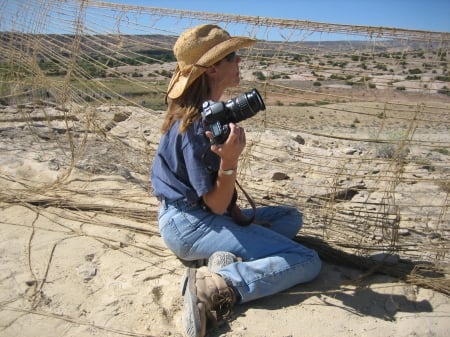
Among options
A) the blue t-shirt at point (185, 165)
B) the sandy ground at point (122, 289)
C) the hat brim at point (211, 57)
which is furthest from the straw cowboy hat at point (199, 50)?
the sandy ground at point (122, 289)

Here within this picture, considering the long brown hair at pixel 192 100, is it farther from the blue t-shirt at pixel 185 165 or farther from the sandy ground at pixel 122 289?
the sandy ground at pixel 122 289

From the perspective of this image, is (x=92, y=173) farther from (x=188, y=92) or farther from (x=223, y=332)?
(x=223, y=332)

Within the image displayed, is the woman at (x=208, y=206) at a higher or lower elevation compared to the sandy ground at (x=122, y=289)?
higher

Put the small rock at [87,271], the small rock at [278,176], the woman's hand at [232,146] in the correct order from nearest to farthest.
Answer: the woman's hand at [232,146] → the small rock at [87,271] → the small rock at [278,176]

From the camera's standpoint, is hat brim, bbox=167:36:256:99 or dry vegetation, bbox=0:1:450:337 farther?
dry vegetation, bbox=0:1:450:337

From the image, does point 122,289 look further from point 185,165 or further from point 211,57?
point 211,57

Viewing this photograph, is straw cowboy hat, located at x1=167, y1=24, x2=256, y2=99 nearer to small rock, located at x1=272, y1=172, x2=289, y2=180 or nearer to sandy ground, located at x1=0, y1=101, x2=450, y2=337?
sandy ground, located at x1=0, y1=101, x2=450, y2=337

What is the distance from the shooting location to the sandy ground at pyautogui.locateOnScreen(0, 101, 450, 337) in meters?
1.73

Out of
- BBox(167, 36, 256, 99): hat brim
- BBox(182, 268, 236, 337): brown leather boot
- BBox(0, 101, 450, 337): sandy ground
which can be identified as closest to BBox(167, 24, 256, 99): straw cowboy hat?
BBox(167, 36, 256, 99): hat brim

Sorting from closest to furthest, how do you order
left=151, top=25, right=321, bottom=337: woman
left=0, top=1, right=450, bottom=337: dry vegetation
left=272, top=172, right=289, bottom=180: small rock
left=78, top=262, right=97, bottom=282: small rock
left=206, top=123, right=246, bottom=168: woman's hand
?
1. left=206, top=123, right=246, bottom=168: woman's hand
2. left=151, top=25, right=321, bottom=337: woman
3. left=0, top=1, right=450, bottom=337: dry vegetation
4. left=78, top=262, right=97, bottom=282: small rock
5. left=272, top=172, right=289, bottom=180: small rock

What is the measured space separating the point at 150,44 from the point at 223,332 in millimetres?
1986

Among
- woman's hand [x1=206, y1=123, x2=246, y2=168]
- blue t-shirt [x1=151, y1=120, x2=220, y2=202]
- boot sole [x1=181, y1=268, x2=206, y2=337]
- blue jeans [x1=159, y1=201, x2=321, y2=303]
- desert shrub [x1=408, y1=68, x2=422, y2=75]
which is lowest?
boot sole [x1=181, y1=268, x2=206, y2=337]

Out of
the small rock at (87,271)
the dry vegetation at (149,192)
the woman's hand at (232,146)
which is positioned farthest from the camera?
the small rock at (87,271)

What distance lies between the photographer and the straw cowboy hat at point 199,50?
1.75 metres
